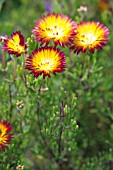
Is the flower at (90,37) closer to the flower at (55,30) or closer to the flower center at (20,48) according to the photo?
the flower at (55,30)

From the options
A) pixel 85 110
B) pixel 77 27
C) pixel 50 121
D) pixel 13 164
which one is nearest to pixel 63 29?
pixel 77 27

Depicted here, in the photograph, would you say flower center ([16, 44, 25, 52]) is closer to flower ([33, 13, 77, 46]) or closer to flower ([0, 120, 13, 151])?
flower ([33, 13, 77, 46])

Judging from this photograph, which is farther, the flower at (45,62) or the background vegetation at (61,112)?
the background vegetation at (61,112)

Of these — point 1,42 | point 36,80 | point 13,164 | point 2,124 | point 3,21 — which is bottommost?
point 13,164

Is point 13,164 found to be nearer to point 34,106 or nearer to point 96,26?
point 34,106

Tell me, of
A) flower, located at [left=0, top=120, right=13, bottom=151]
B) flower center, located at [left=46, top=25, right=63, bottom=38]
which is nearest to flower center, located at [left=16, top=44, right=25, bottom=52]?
flower center, located at [left=46, top=25, right=63, bottom=38]

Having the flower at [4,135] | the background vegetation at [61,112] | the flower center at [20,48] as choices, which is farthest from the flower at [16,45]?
the flower at [4,135]
